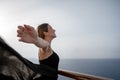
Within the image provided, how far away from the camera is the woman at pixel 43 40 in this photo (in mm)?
1537

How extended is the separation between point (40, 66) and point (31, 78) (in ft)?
0.55

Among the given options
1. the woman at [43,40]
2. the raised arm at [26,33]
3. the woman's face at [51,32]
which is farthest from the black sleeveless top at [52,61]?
the raised arm at [26,33]

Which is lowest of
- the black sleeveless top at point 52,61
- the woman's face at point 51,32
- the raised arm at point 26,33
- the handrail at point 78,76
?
the handrail at point 78,76

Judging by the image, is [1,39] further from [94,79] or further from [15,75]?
[94,79]

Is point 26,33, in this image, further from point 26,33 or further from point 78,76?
point 78,76

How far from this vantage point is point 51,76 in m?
1.91

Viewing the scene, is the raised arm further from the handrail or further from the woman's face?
the woman's face

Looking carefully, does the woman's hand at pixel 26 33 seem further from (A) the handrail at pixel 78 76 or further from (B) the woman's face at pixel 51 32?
(B) the woman's face at pixel 51 32

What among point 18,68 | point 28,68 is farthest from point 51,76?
point 18,68

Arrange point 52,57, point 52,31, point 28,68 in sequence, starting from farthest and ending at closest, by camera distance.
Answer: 1. point 52,31
2. point 52,57
3. point 28,68

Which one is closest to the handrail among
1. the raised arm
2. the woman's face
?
the woman's face

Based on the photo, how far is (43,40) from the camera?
1.80 meters

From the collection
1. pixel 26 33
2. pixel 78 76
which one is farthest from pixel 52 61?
pixel 26 33

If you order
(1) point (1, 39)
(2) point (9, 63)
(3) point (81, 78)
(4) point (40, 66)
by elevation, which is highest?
(1) point (1, 39)
